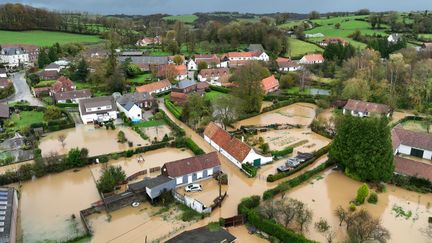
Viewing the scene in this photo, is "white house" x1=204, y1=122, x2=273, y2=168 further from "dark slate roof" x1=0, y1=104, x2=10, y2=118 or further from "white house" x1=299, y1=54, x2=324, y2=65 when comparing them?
"white house" x1=299, y1=54, x2=324, y2=65

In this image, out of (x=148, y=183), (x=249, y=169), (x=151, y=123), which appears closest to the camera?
(x=148, y=183)

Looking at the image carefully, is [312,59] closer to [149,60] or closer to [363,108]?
[363,108]

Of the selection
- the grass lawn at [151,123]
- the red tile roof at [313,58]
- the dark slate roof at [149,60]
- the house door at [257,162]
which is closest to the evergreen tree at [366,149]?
the house door at [257,162]

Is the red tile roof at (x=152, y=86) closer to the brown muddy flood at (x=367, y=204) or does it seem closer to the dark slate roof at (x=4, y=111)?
the dark slate roof at (x=4, y=111)

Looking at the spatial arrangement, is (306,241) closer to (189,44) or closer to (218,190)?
(218,190)

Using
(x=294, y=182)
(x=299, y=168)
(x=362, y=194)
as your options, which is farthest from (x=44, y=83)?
(x=362, y=194)

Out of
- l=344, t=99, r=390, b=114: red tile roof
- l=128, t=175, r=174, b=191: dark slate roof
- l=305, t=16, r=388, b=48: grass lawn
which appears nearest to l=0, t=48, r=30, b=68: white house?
l=128, t=175, r=174, b=191: dark slate roof
